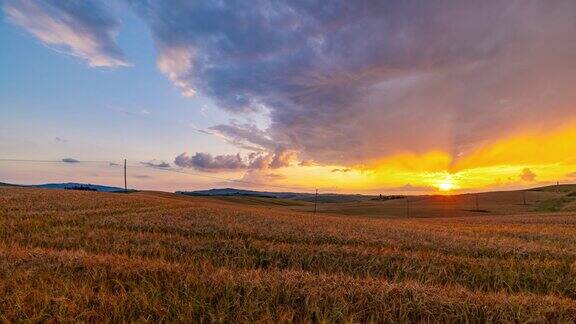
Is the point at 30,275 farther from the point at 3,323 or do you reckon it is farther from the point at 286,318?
the point at 286,318

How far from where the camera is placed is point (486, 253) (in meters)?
14.4

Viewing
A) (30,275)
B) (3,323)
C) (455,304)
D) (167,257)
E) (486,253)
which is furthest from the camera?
(486,253)

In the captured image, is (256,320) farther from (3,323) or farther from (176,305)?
(3,323)

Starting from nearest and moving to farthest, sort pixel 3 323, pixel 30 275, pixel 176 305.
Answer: pixel 3 323, pixel 176 305, pixel 30 275

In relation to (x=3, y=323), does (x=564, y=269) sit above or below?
below

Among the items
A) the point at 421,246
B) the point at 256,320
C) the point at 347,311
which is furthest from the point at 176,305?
the point at 421,246

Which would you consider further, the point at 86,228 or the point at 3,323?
the point at 86,228

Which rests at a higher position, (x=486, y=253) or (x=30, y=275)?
(x=30, y=275)

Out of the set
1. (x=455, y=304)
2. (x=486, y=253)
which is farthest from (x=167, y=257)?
(x=486, y=253)

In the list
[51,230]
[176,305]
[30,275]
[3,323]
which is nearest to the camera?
[3,323]

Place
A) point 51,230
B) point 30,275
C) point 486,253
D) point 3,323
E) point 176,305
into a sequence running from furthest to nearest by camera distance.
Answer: point 51,230
point 486,253
point 30,275
point 176,305
point 3,323

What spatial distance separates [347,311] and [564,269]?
32.2 feet

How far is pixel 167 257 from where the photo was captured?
11336mm

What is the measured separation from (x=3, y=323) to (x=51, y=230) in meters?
12.1
